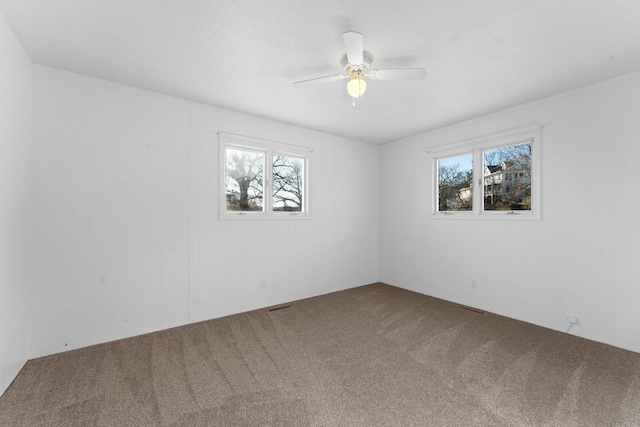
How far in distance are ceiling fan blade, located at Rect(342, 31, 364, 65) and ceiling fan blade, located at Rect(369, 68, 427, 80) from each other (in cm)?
23

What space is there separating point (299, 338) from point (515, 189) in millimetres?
3275

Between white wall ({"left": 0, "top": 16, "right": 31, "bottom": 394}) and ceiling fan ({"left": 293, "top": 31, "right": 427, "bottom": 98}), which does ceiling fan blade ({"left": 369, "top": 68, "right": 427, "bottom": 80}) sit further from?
white wall ({"left": 0, "top": 16, "right": 31, "bottom": 394})

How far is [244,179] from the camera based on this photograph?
12.6 feet

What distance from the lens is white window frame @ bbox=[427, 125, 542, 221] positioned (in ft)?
10.9

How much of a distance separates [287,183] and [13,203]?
287 centimetres

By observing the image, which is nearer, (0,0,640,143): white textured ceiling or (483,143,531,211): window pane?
(0,0,640,143): white textured ceiling

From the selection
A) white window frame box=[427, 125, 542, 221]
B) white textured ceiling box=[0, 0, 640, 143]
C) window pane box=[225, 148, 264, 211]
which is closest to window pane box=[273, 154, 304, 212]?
window pane box=[225, 148, 264, 211]

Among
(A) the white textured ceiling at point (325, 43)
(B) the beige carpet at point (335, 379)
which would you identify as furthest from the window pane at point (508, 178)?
(B) the beige carpet at point (335, 379)

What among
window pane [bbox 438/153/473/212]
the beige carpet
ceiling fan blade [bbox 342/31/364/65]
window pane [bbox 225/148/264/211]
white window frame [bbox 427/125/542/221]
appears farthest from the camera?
window pane [bbox 438/153/473/212]

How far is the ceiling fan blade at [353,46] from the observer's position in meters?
1.88

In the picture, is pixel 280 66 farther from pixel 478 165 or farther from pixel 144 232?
pixel 478 165

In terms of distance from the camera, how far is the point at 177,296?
3.21 meters

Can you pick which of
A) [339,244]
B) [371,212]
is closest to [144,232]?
[339,244]

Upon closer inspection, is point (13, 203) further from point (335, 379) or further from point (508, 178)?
point (508, 178)
